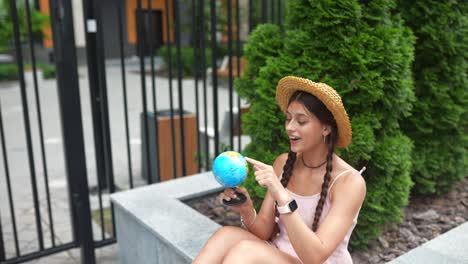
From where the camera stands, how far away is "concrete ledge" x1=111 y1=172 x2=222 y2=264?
2479 mm

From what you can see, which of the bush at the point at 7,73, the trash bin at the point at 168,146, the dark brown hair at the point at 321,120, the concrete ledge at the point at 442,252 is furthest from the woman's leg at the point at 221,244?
the bush at the point at 7,73

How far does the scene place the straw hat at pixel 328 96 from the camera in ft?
5.88

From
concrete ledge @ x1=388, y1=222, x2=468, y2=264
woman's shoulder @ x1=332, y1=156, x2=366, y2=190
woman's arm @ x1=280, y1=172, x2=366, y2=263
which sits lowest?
concrete ledge @ x1=388, y1=222, x2=468, y2=264

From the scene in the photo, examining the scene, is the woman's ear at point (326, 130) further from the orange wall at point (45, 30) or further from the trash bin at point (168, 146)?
the orange wall at point (45, 30)

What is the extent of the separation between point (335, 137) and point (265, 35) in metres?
1.32

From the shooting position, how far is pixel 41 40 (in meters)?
24.4

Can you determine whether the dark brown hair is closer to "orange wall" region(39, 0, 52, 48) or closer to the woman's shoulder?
the woman's shoulder

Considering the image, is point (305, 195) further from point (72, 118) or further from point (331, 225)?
point (72, 118)

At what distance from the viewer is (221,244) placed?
202 centimetres

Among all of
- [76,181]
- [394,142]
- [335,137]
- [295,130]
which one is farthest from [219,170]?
[76,181]

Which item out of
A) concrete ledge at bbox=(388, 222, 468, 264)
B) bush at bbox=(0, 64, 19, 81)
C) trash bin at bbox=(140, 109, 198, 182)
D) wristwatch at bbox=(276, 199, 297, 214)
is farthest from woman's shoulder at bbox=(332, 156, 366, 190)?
bush at bbox=(0, 64, 19, 81)

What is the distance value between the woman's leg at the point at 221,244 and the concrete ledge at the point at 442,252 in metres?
0.69

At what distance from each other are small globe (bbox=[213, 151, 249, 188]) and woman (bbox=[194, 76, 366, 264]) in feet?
0.15

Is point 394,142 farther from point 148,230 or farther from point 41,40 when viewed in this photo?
point 41,40
